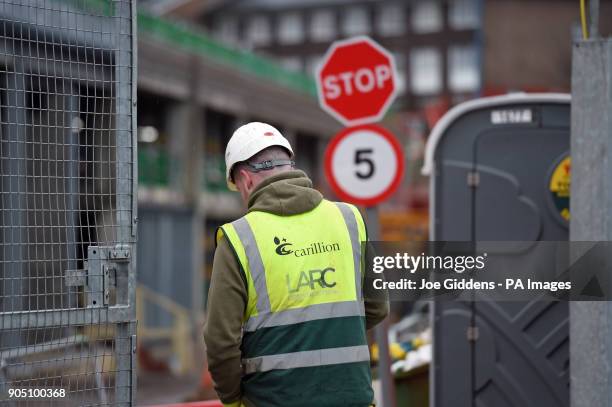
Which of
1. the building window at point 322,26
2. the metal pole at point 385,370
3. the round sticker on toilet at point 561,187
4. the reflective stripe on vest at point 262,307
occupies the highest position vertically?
the building window at point 322,26

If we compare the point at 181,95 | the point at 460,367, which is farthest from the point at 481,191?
the point at 181,95

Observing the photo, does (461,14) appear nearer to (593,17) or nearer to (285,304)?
(593,17)

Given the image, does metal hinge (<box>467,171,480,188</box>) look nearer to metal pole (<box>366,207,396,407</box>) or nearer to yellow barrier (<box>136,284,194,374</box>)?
metal pole (<box>366,207,396,407</box>)

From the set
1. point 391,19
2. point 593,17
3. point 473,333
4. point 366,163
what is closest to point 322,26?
point 391,19

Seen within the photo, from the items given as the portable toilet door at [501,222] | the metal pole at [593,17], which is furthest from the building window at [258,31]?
the metal pole at [593,17]

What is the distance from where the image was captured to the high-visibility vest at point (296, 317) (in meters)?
3.01

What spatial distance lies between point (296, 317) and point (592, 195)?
4.87 ft

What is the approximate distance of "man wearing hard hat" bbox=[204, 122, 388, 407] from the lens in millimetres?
2996

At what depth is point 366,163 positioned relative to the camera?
5.45 metres

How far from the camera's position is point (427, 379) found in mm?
5836

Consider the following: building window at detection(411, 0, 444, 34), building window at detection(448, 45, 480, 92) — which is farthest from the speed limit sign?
building window at detection(411, 0, 444, 34)

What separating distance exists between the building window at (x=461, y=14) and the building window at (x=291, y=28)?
9.83 metres

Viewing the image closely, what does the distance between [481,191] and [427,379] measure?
4.81ft

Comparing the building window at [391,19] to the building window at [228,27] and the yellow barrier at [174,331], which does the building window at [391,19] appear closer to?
the building window at [228,27]
